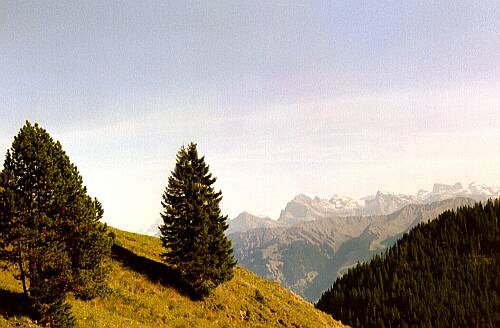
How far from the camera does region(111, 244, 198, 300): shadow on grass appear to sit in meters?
41.3

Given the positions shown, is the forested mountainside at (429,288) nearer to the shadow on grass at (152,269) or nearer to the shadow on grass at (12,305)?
the shadow on grass at (152,269)

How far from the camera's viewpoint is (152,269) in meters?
43.2

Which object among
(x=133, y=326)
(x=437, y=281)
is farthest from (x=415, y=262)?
(x=133, y=326)

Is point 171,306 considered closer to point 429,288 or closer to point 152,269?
point 152,269

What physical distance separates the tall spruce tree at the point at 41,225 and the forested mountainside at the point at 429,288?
468 feet

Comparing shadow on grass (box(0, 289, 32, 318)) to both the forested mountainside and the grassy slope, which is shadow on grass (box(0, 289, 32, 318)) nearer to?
the grassy slope

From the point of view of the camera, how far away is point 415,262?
617 ft

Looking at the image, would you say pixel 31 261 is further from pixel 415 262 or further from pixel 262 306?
pixel 415 262

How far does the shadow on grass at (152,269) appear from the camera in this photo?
41.3m

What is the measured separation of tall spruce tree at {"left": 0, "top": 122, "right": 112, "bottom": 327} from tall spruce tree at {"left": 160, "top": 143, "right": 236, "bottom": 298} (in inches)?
557

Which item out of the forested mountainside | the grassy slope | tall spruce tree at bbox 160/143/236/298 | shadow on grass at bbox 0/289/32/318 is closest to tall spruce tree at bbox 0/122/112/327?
shadow on grass at bbox 0/289/32/318

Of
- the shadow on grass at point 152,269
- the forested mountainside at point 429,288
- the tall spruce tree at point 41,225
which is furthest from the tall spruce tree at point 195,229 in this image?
the forested mountainside at point 429,288

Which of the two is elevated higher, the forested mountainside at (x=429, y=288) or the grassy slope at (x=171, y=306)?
the grassy slope at (x=171, y=306)

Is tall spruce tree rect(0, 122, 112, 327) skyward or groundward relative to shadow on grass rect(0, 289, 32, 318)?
skyward
